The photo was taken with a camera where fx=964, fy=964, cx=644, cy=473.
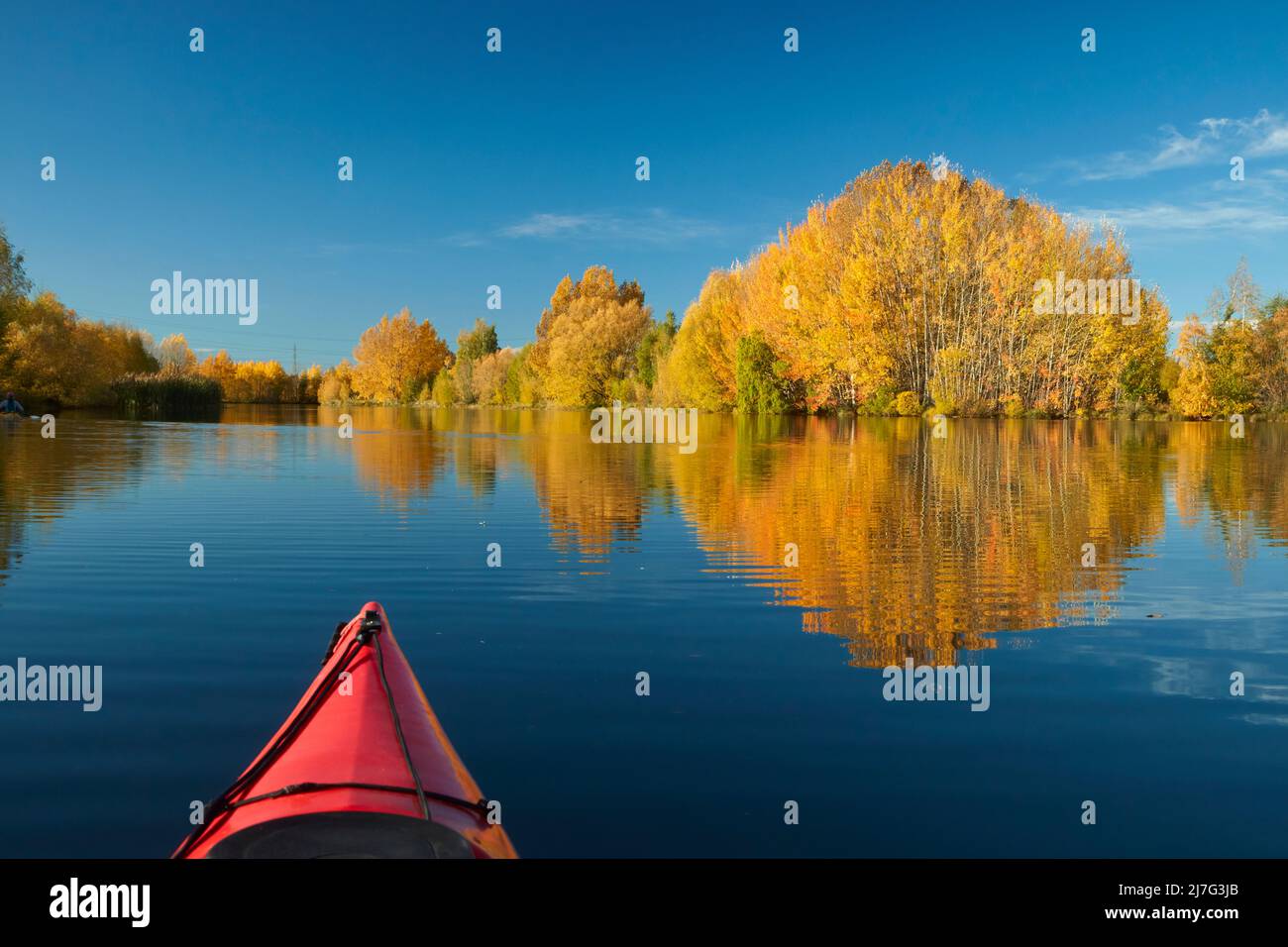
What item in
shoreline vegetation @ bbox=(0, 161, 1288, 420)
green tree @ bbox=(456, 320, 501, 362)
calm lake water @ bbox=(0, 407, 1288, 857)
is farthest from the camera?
green tree @ bbox=(456, 320, 501, 362)

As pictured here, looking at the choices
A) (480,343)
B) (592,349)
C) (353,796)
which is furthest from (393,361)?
(353,796)

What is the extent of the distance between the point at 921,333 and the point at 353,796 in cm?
5319

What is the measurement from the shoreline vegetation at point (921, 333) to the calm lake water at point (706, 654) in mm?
35367

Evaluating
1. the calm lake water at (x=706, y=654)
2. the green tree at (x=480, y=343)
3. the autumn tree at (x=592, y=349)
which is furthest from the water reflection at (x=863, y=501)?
the green tree at (x=480, y=343)

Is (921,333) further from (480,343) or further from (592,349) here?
(480,343)

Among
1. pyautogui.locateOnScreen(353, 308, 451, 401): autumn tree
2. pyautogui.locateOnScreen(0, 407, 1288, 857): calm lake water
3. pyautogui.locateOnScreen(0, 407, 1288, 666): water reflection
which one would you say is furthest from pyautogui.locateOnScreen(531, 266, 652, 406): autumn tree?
pyautogui.locateOnScreen(0, 407, 1288, 857): calm lake water

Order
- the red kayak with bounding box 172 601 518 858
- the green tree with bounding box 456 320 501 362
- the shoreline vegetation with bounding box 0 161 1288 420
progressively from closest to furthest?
1. the red kayak with bounding box 172 601 518 858
2. the shoreline vegetation with bounding box 0 161 1288 420
3. the green tree with bounding box 456 320 501 362

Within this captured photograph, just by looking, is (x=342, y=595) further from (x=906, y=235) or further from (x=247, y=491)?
(x=906, y=235)

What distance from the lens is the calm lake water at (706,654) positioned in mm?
4590

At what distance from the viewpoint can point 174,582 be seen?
385 inches

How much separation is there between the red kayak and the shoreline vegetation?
162 feet

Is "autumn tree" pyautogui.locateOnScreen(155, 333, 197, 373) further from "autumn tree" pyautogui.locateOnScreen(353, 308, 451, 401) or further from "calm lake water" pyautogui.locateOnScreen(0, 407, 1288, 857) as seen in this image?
"calm lake water" pyautogui.locateOnScreen(0, 407, 1288, 857)

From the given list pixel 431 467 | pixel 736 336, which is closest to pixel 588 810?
pixel 431 467

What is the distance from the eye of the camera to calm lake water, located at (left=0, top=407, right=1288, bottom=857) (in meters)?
4.59
